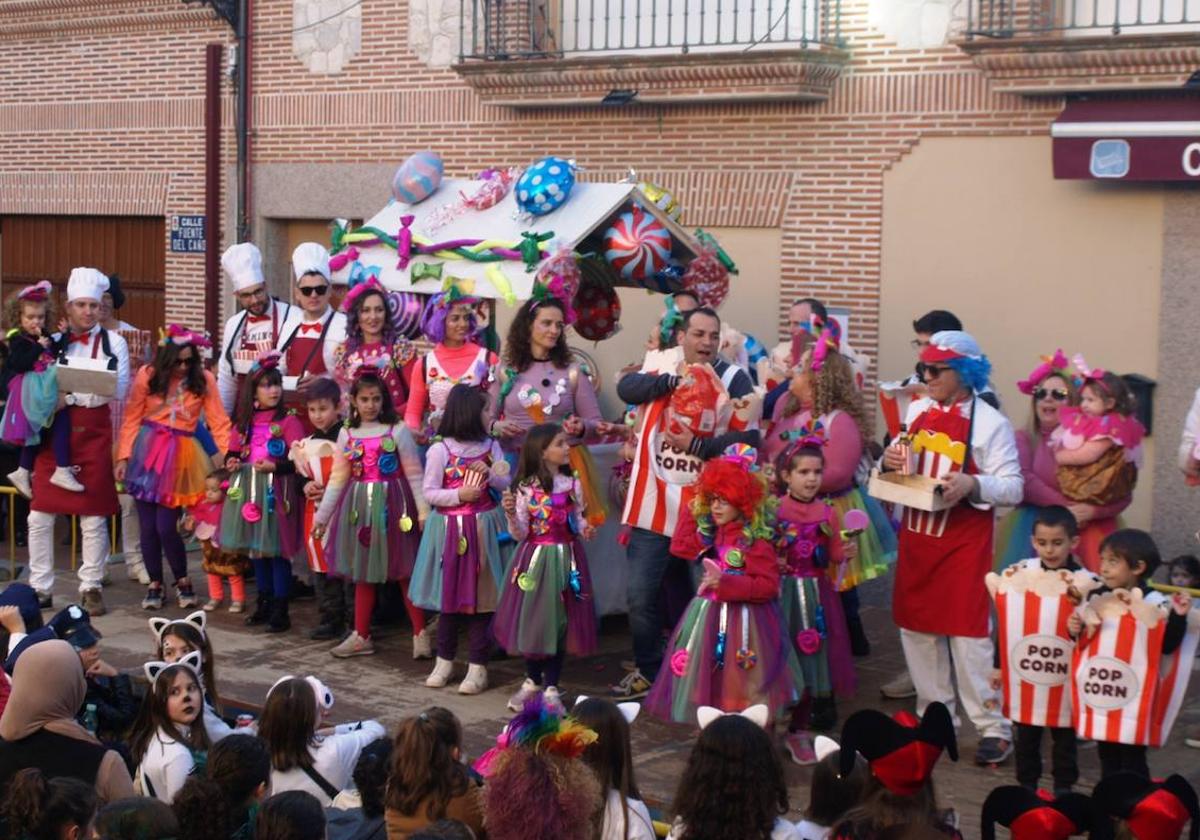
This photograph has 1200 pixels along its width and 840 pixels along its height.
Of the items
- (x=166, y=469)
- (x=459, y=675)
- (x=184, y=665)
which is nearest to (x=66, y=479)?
(x=166, y=469)

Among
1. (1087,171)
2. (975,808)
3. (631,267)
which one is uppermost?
(1087,171)

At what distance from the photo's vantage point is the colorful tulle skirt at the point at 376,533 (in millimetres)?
8844

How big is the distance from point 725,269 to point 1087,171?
2.78 meters

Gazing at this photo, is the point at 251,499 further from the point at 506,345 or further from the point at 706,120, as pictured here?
the point at 706,120

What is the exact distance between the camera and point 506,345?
894 centimetres

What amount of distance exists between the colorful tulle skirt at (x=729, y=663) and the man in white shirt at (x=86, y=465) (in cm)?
445

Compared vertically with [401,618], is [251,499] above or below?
above

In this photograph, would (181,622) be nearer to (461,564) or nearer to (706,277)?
(461,564)

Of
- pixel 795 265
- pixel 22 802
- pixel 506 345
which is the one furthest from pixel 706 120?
pixel 22 802

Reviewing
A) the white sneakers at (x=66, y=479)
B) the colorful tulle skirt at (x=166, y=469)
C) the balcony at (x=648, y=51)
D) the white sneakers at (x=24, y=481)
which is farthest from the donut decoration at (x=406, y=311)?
the balcony at (x=648, y=51)

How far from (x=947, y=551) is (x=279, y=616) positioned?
160 inches

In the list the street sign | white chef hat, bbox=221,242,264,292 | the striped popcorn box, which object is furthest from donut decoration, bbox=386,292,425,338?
the street sign

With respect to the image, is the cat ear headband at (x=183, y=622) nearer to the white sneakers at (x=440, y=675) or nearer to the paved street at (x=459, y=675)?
the paved street at (x=459, y=675)

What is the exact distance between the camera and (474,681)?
841 centimetres
